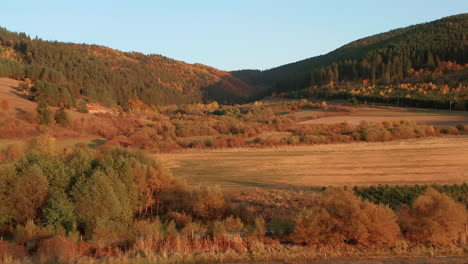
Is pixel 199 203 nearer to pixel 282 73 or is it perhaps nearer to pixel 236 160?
pixel 236 160

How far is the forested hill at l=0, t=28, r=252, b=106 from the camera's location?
73125mm

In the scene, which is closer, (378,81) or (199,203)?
(199,203)

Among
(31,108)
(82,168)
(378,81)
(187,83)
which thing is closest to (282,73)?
(187,83)

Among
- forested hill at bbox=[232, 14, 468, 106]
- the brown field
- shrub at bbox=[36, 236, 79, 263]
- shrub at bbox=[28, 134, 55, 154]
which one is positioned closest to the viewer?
the brown field

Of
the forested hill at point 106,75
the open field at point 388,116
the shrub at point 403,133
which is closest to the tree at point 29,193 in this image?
the shrub at point 403,133

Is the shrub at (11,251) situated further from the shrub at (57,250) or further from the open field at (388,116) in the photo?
the open field at (388,116)

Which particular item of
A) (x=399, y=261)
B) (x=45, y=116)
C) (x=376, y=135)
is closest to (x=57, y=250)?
(x=399, y=261)

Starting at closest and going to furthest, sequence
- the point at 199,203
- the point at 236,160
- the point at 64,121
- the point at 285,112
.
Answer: the point at 199,203 → the point at 236,160 → the point at 64,121 → the point at 285,112

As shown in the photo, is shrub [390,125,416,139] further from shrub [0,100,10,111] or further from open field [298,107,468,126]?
shrub [0,100,10,111]

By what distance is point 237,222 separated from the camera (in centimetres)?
1435

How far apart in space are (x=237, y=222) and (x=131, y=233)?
12.8 feet

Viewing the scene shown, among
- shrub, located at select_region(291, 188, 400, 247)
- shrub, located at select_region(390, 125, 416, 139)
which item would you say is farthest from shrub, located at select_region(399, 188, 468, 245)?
shrub, located at select_region(390, 125, 416, 139)

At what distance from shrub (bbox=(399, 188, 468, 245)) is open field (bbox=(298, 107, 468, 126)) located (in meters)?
43.9

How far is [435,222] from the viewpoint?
12500mm
